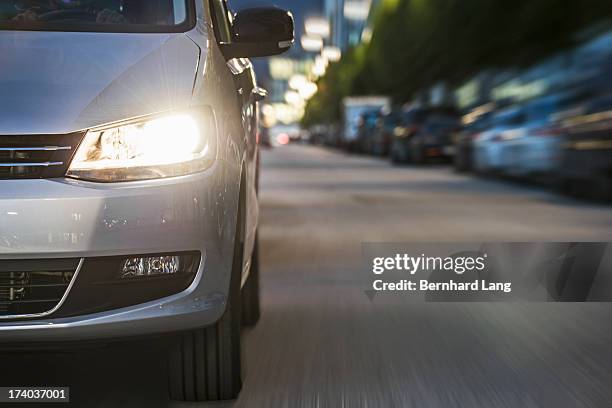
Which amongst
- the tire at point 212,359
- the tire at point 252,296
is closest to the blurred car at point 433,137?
the tire at point 252,296

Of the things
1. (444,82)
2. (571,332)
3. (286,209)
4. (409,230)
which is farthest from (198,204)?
(444,82)

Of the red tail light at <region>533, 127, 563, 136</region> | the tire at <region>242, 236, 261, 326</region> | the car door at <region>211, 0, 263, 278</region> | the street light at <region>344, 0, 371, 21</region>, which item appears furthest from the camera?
the street light at <region>344, 0, 371, 21</region>

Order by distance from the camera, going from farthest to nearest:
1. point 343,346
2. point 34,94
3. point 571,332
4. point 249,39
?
point 571,332
point 343,346
point 249,39
point 34,94

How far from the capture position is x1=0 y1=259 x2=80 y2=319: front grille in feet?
11.3

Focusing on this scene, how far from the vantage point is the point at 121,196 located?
3.43 metres

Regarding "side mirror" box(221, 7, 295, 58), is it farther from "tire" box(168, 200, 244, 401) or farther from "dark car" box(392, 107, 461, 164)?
"dark car" box(392, 107, 461, 164)

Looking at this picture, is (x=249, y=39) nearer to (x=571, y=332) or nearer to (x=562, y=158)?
(x=571, y=332)

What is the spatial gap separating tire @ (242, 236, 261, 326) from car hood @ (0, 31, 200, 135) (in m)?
1.85

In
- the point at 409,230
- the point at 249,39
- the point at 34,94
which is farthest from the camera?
the point at 409,230

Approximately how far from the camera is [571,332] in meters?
5.47

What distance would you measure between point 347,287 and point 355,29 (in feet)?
587

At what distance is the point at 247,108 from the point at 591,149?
8.94 metres

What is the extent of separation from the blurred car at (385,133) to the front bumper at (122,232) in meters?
32.4

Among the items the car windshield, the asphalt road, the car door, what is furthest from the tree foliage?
the car windshield
